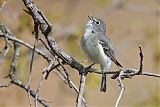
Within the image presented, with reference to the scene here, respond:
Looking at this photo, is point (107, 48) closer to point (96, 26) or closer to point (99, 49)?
point (99, 49)

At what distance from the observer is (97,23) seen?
3.78 m

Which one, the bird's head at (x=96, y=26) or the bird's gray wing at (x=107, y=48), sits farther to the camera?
the bird's head at (x=96, y=26)

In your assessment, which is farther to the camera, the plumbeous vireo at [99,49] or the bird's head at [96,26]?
the bird's head at [96,26]

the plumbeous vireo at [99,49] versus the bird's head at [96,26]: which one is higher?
the bird's head at [96,26]

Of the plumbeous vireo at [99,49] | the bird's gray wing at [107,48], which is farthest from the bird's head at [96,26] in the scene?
the bird's gray wing at [107,48]

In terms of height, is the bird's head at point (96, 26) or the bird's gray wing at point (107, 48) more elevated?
the bird's head at point (96, 26)

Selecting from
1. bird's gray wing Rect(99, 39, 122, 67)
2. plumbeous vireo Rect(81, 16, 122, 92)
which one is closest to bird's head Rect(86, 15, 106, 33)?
plumbeous vireo Rect(81, 16, 122, 92)

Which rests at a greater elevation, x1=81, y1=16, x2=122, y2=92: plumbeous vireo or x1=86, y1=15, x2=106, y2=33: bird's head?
x1=86, y1=15, x2=106, y2=33: bird's head

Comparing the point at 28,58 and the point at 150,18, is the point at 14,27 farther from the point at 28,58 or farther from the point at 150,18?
the point at 150,18

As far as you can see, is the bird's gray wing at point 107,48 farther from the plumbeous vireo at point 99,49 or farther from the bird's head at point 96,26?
the bird's head at point 96,26

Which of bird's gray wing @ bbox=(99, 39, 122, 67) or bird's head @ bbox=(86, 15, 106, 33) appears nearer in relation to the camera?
bird's gray wing @ bbox=(99, 39, 122, 67)

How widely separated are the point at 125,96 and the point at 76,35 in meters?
1.31

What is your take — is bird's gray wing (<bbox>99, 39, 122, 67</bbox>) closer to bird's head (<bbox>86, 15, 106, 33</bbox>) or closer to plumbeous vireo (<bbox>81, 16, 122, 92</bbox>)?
plumbeous vireo (<bbox>81, 16, 122, 92</bbox>)

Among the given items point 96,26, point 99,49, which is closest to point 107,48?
point 99,49
